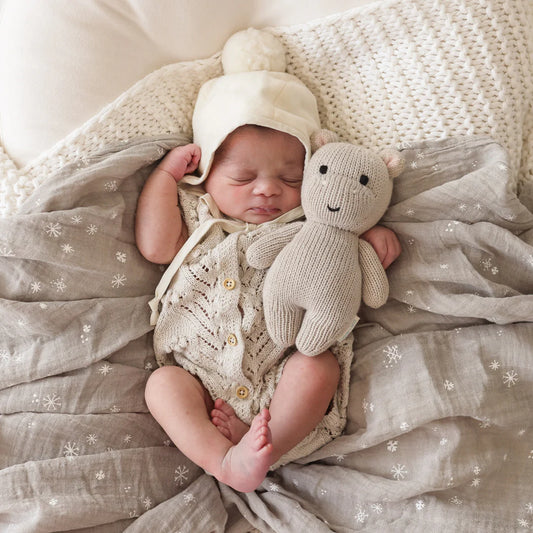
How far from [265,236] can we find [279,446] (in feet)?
1.18

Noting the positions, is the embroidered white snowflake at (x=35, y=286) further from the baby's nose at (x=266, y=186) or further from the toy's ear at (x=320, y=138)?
the toy's ear at (x=320, y=138)

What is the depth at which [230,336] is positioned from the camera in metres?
1.09

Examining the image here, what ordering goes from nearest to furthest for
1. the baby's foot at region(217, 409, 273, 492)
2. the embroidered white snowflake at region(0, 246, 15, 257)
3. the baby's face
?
the baby's foot at region(217, 409, 273, 492)
the embroidered white snowflake at region(0, 246, 15, 257)
the baby's face

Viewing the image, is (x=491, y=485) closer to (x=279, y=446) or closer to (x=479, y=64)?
(x=279, y=446)

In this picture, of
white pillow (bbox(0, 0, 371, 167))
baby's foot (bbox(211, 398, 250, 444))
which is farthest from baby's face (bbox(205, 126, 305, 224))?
baby's foot (bbox(211, 398, 250, 444))

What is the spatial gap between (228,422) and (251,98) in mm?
588

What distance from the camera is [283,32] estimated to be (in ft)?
4.04

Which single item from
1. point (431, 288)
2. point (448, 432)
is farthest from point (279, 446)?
point (431, 288)

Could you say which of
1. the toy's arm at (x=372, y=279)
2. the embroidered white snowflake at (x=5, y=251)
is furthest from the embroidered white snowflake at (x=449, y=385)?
the embroidered white snowflake at (x=5, y=251)

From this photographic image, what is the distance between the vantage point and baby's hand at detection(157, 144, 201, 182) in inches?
45.8

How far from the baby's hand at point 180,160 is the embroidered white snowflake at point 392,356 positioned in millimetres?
508

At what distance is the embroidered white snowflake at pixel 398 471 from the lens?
41.2 inches

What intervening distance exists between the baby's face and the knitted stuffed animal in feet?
0.27

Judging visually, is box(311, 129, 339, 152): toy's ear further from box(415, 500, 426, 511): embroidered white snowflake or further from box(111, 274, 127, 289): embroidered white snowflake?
box(415, 500, 426, 511): embroidered white snowflake
